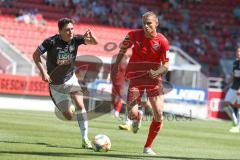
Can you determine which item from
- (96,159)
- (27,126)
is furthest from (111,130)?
(96,159)

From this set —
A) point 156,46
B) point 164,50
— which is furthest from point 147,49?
point 164,50

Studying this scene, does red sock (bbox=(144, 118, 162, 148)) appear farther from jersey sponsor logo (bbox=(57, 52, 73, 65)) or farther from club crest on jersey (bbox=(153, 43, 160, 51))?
jersey sponsor logo (bbox=(57, 52, 73, 65))

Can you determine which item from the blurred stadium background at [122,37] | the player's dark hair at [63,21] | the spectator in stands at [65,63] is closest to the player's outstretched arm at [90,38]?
the spectator in stands at [65,63]

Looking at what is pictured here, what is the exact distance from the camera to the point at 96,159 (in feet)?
36.6

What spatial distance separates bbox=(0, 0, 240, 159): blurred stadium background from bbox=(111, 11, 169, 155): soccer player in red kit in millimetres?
14303

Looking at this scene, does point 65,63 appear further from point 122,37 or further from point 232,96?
point 122,37

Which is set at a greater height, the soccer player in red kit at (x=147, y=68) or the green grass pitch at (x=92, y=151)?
the soccer player in red kit at (x=147, y=68)

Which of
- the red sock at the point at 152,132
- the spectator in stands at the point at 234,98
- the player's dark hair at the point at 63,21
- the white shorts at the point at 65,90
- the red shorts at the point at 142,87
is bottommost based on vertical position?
the spectator in stands at the point at 234,98

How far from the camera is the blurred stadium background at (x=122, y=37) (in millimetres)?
31484

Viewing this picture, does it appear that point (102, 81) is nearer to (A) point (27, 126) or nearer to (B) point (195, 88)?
(B) point (195, 88)

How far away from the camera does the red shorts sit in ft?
42.3

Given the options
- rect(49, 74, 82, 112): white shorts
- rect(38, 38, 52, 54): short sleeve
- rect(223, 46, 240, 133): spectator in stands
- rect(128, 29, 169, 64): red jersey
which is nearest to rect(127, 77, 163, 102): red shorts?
rect(128, 29, 169, 64): red jersey

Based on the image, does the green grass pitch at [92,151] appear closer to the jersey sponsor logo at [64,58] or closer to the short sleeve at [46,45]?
the jersey sponsor logo at [64,58]

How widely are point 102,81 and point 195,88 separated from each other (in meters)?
4.88
